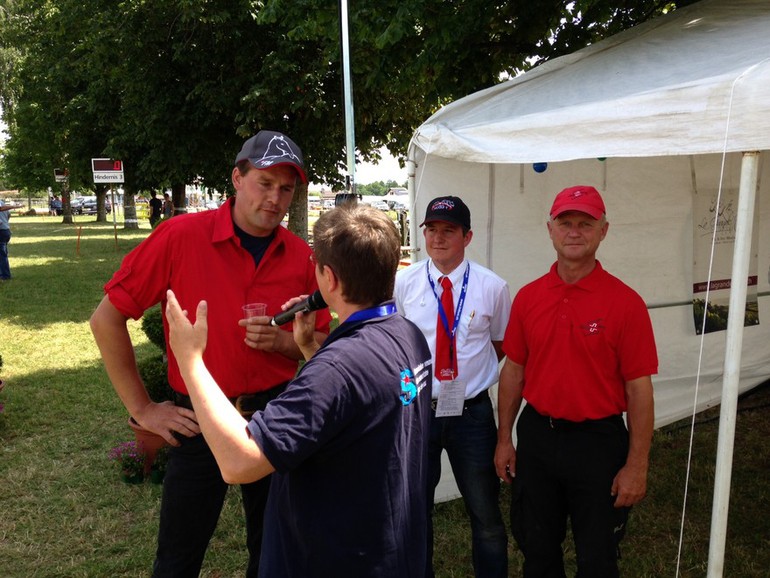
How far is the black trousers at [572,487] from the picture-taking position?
253 centimetres

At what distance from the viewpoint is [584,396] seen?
Answer: 8.25 ft

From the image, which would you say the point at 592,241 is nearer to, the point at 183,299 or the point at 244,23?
the point at 183,299

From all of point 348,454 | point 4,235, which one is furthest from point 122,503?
point 4,235

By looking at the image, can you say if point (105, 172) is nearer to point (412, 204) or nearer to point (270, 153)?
point (412, 204)

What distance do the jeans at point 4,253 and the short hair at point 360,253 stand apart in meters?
13.1

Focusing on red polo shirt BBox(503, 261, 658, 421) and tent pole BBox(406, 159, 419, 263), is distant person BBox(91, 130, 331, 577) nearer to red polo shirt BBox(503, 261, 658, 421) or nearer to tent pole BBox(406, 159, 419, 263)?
red polo shirt BBox(503, 261, 658, 421)

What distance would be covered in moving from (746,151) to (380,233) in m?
1.43

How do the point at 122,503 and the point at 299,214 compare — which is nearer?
the point at 122,503

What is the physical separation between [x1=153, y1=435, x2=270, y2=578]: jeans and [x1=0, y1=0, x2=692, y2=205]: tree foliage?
3971 millimetres

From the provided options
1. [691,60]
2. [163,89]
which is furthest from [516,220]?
[163,89]

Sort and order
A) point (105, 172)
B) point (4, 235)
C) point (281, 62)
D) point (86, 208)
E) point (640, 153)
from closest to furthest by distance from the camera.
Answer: point (640, 153) → point (281, 62) → point (4, 235) → point (105, 172) → point (86, 208)

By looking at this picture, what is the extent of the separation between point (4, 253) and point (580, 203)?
1452 centimetres

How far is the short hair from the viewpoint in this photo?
1546 mm

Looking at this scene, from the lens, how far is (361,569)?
1.55m
